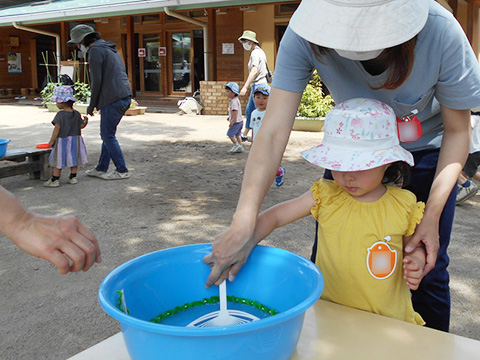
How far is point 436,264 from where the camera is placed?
173cm

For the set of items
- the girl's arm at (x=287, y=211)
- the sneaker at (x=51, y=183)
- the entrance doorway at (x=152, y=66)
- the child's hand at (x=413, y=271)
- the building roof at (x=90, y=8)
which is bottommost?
the sneaker at (x=51, y=183)

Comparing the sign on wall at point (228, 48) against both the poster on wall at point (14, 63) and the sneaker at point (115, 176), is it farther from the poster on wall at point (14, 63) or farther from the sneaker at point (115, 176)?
the poster on wall at point (14, 63)

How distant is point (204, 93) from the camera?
1280 cm

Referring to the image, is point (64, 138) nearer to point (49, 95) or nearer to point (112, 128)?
point (112, 128)

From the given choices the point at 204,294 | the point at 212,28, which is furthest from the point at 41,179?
the point at 212,28

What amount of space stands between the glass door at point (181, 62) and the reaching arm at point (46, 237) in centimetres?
1426

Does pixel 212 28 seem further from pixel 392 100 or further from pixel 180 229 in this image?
pixel 392 100

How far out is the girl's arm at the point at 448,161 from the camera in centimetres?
149

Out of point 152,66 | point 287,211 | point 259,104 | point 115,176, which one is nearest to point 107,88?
point 115,176

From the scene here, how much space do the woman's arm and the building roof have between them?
9.81m

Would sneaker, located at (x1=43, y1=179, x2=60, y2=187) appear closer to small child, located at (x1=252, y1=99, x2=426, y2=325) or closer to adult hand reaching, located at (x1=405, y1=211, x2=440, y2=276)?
small child, located at (x1=252, y1=99, x2=426, y2=325)

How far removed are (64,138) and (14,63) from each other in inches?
615

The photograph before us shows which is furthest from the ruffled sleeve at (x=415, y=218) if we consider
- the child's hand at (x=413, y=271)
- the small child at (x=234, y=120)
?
the small child at (x=234, y=120)

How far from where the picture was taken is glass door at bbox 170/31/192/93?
49.2 ft
